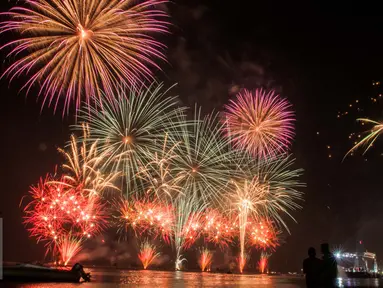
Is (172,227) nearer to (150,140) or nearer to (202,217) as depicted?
(202,217)

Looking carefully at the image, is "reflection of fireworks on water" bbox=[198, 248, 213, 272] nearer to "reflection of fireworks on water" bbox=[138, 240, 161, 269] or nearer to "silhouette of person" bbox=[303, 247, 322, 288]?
"reflection of fireworks on water" bbox=[138, 240, 161, 269]

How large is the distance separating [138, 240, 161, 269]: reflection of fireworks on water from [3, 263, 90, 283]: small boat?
90.1ft

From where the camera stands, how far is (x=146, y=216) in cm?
4316

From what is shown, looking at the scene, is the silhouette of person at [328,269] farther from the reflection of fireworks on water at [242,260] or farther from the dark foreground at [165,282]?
the reflection of fireworks on water at [242,260]

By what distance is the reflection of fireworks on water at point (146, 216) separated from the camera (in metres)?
42.6

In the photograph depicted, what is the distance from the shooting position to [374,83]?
33938 millimetres

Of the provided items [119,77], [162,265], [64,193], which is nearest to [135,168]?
[64,193]

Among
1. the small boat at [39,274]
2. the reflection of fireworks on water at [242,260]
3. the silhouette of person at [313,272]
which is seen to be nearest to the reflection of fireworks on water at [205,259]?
the reflection of fireworks on water at [242,260]

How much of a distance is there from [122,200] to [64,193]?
6.43 meters

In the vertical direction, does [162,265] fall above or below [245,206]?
below

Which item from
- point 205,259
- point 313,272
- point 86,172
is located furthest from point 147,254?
point 313,272

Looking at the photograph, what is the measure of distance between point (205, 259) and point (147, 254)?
846 cm

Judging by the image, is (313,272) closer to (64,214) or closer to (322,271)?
(322,271)

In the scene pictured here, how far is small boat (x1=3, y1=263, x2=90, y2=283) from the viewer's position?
23859mm
